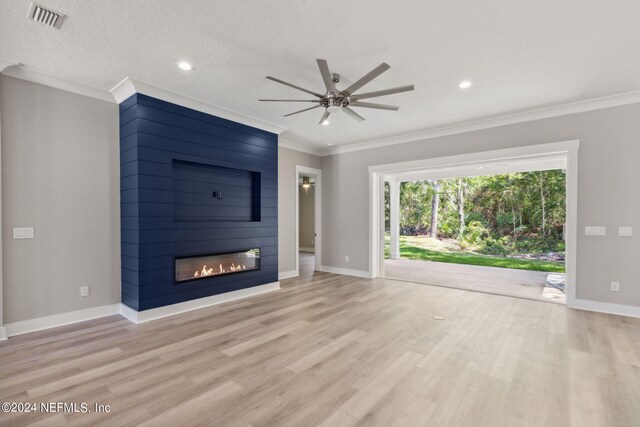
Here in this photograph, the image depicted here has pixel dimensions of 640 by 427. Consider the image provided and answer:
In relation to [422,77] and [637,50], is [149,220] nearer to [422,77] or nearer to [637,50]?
[422,77]

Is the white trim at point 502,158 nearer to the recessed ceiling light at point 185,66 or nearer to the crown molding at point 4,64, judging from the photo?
the recessed ceiling light at point 185,66

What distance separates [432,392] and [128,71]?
4300mm


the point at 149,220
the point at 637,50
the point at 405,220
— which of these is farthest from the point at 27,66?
the point at 405,220

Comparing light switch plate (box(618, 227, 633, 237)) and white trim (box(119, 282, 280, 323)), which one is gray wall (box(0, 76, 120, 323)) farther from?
light switch plate (box(618, 227, 633, 237))

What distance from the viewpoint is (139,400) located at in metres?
2.05

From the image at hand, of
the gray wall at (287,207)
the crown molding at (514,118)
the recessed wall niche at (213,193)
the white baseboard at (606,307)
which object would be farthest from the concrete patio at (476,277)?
the recessed wall niche at (213,193)

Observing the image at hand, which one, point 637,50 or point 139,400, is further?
point 637,50

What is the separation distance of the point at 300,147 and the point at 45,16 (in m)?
4.56

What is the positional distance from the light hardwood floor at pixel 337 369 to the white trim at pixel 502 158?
0.89 m

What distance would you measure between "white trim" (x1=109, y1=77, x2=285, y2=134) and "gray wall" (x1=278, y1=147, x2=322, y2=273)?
1.43m

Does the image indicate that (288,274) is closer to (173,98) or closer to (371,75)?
(173,98)

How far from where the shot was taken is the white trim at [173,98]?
3.50 metres

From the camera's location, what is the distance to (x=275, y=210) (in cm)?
528

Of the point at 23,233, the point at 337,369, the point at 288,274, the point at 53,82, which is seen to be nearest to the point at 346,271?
the point at 288,274
